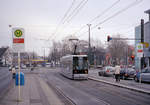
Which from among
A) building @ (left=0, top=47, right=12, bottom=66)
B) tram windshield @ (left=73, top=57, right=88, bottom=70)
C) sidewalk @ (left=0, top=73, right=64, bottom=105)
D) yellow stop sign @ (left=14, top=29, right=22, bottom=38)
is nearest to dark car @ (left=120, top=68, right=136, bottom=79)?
tram windshield @ (left=73, top=57, right=88, bottom=70)

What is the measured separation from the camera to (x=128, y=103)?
432 inches

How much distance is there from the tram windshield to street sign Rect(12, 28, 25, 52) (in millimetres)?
16338

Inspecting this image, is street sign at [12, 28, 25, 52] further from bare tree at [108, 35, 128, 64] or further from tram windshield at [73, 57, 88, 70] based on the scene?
bare tree at [108, 35, 128, 64]

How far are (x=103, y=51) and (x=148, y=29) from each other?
181 ft

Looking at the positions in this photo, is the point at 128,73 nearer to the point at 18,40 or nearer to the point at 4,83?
the point at 4,83

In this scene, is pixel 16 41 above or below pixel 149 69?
above

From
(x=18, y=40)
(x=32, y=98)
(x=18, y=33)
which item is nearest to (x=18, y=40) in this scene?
(x=18, y=40)

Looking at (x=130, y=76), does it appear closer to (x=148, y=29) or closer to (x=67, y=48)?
(x=148, y=29)

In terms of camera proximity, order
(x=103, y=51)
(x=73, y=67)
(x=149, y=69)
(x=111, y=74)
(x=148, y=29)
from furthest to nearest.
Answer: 1. (x=103, y=51)
2. (x=148, y=29)
3. (x=111, y=74)
4. (x=73, y=67)
5. (x=149, y=69)

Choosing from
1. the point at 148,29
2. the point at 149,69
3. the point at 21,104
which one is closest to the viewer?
the point at 21,104

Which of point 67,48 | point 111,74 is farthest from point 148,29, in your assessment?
point 67,48

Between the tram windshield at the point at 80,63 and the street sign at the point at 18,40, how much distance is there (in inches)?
643

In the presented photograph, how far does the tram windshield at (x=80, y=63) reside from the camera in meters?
27.1

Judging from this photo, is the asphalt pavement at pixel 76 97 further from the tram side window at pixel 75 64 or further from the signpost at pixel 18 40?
the tram side window at pixel 75 64
